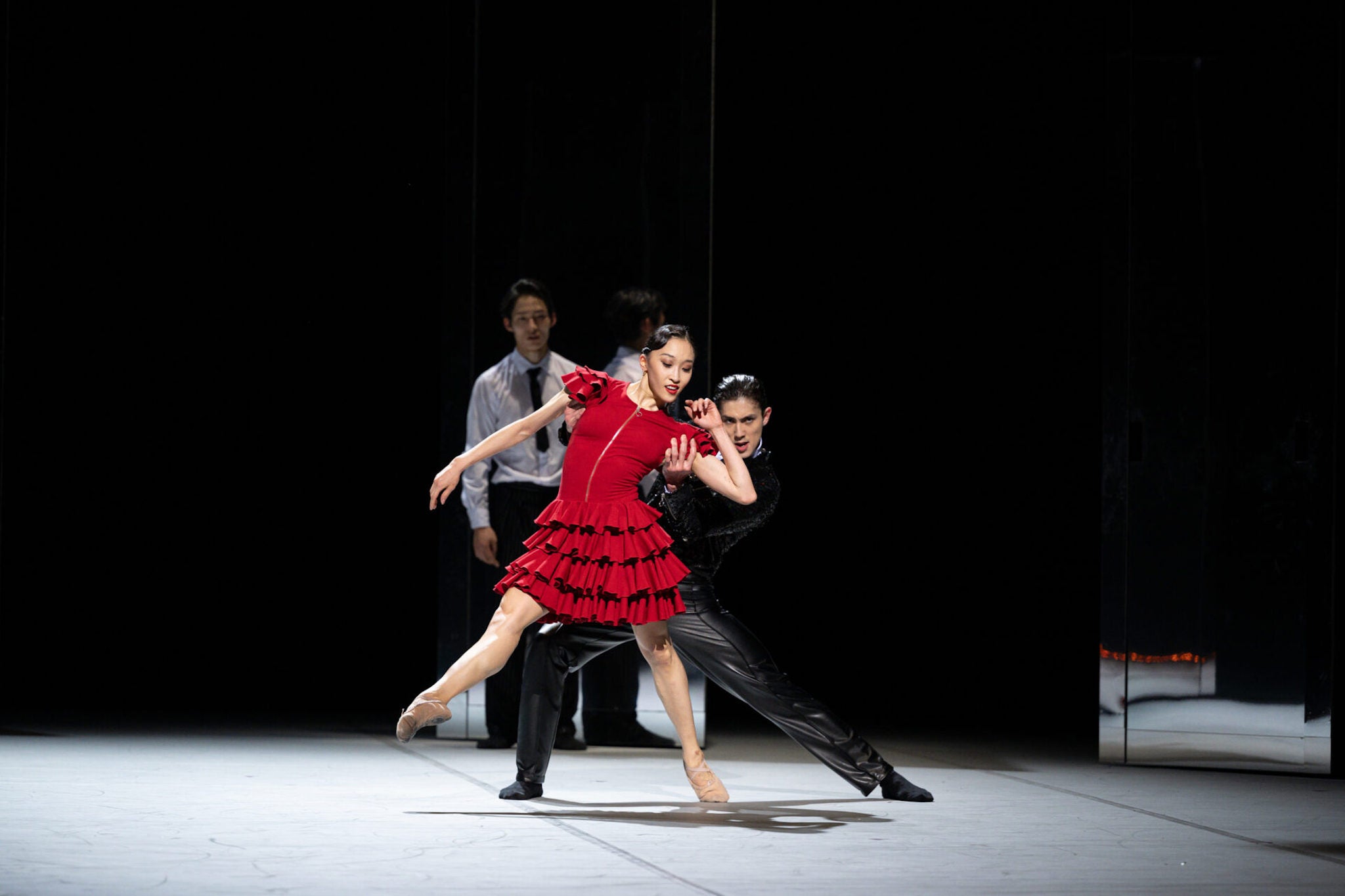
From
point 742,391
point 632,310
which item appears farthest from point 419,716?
point 632,310

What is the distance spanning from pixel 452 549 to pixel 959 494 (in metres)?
2.59

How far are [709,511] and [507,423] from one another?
1535 mm

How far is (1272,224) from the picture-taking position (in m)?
6.06

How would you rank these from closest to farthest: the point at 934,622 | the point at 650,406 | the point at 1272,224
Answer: the point at 650,406
the point at 1272,224
the point at 934,622

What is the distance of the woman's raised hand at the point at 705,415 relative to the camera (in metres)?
4.61

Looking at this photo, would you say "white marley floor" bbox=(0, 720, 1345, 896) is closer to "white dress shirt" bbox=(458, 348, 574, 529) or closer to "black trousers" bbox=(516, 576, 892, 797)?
"black trousers" bbox=(516, 576, 892, 797)

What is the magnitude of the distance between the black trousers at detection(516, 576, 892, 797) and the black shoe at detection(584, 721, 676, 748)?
5.15 feet

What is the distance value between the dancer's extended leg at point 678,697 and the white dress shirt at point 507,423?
1511mm

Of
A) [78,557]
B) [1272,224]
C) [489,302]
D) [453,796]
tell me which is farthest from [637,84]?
[78,557]

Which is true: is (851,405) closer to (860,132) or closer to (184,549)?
(860,132)

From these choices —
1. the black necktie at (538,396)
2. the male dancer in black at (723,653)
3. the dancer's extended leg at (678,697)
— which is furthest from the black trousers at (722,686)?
the black necktie at (538,396)

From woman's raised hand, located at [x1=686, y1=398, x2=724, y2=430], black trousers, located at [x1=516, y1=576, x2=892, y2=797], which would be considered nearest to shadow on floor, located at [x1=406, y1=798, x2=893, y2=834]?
black trousers, located at [x1=516, y1=576, x2=892, y2=797]

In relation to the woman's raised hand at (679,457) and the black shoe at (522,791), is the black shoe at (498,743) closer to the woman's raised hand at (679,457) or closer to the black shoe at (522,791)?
the black shoe at (522,791)

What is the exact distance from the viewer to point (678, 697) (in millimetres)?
4883
